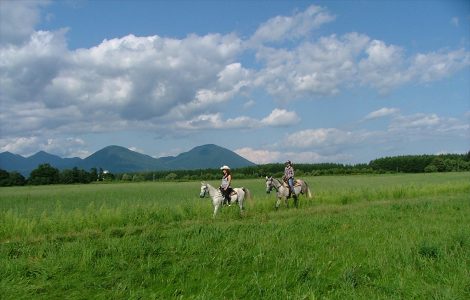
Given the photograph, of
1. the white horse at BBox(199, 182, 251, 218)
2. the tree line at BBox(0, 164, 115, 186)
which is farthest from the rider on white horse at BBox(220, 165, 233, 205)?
the tree line at BBox(0, 164, 115, 186)

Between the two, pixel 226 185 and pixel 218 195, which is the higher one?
pixel 226 185

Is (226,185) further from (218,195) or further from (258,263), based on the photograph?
(258,263)

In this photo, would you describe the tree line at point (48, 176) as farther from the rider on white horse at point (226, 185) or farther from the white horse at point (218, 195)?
the rider on white horse at point (226, 185)

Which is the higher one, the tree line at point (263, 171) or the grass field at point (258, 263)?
the tree line at point (263, 171)

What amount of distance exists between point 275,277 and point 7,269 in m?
5.30

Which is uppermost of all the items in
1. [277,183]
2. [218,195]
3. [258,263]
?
[277,183]

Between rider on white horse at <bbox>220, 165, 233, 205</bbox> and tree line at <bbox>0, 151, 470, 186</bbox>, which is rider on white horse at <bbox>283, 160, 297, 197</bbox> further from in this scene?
tree line at <bbox>0, 151, 470, 186</bbox>

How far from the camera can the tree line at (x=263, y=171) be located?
288 ft

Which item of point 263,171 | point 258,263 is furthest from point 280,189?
point 263,171

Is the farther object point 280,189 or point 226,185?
point 280,189

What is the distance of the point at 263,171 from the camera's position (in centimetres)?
10744

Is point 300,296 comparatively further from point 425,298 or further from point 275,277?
point 425,298

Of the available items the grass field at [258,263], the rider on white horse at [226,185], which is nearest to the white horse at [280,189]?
the rider on white horse at [226,185]

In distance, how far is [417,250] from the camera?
9.36 metres
